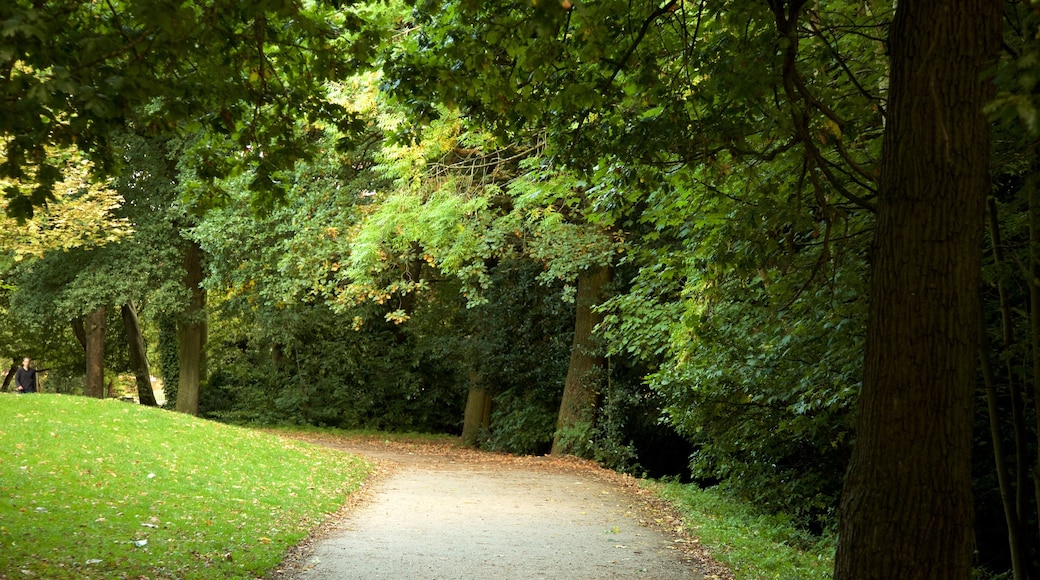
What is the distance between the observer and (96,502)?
9.34m

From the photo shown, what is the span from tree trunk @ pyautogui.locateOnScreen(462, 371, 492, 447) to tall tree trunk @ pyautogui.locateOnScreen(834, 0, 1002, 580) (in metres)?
19.4

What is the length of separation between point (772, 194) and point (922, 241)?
3.26 m

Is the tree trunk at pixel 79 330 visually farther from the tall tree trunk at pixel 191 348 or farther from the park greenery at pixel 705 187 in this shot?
the park greenery at pixel 705 187

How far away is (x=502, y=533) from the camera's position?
10062 millimetres

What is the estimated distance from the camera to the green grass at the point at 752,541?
8.24 m

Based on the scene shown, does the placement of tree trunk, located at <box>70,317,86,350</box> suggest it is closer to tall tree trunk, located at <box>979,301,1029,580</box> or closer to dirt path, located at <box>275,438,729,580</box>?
dirt path, located at <box>275,438,729,580</box>

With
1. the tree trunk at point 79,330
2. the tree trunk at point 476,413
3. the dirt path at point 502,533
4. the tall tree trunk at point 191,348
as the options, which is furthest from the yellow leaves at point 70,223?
the tree trunk at point 79,330

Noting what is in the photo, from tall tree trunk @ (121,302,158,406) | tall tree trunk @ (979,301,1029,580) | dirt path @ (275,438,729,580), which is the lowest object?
dirt path @ (275,438,729,580)

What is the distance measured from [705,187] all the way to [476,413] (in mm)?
16873

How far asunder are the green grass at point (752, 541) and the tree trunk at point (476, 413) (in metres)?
10.4

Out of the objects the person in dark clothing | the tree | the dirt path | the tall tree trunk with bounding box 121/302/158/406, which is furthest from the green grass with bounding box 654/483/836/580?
the tall tree trunk with bounding box 121/302/158/406

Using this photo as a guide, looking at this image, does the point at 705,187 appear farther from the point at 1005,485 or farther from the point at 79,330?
the point at 79,330

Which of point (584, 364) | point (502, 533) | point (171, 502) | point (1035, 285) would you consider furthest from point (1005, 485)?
point (584, 364)

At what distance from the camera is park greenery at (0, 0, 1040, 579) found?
403 centimetres
